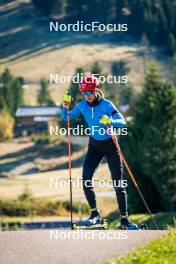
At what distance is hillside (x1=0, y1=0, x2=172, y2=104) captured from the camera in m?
178

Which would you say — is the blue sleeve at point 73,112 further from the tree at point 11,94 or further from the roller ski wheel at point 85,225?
the tree at point 11,94

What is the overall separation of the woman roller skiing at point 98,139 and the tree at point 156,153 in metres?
39.7

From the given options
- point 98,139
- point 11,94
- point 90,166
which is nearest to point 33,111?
point 11,94

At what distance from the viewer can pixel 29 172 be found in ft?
371

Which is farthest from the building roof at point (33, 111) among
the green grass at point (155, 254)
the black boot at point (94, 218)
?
the green grass at point (155, 254)

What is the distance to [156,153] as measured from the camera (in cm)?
5619

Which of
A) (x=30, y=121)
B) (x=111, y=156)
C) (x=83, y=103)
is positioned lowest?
(x=111, y=156)

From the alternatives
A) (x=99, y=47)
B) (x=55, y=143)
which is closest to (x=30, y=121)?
(x=55, y=143)

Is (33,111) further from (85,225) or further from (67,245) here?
(67,245)

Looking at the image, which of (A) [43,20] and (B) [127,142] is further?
(A) [43,20]

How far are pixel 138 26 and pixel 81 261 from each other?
597ft

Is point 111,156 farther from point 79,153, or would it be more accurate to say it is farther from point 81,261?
point 79,153

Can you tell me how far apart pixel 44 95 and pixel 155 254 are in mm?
153911

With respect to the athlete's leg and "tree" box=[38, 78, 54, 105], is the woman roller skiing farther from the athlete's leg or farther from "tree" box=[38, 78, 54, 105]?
"tree" box=[38, 78, 54, 105]
